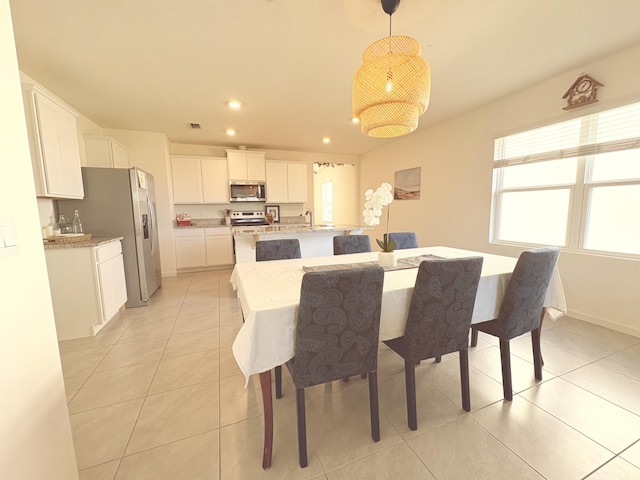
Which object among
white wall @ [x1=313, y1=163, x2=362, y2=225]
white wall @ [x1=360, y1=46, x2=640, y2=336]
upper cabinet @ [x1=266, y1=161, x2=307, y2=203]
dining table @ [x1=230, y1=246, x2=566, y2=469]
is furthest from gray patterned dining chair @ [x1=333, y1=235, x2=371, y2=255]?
white wall @ [x1=313, y1=163, x2=362, y2=225]

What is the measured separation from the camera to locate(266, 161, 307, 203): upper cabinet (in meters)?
5.54

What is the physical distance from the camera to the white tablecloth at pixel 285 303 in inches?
46.4

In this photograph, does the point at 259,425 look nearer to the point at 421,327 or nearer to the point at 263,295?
the point at 263,295

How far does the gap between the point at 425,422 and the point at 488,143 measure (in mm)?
3403

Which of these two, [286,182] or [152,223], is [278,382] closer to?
[152,223]

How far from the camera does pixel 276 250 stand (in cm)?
250

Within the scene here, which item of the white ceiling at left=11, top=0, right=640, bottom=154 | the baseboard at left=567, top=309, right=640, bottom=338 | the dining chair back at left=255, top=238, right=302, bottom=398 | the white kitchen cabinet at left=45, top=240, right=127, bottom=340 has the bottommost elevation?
the baseboard at left=567, top=309, right=640, bottom=338

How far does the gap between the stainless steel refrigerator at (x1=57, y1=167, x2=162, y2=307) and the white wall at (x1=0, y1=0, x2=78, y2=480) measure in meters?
2.57

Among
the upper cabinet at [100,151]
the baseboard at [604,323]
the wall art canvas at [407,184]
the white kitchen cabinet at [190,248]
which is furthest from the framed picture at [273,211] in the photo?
the baseboard at [604,323]

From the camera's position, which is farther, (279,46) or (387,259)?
(279,46)

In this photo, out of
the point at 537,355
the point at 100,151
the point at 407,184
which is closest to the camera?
the point at 537,355

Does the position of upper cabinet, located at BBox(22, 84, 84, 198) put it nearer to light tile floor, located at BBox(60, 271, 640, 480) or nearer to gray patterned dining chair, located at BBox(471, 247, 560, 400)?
light tile floor, located at BBox(60, 271, 640, 480)

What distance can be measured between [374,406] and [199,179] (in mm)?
5006

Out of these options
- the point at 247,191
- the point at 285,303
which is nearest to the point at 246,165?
the point at 247,191
